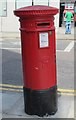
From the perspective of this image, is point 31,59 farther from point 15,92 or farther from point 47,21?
point 15,92

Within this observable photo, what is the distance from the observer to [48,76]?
17.9ft

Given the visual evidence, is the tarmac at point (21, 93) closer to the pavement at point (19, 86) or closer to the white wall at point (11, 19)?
the pavement at point (19, 86)

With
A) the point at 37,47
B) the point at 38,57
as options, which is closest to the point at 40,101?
the point at 38,57

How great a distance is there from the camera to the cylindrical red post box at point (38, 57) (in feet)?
17.3

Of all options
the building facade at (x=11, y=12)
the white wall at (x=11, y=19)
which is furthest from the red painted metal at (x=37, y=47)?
the white wall at (x=11, y=19)

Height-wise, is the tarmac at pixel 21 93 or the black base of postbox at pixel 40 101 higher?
the black base of postbox at pixel 40 101

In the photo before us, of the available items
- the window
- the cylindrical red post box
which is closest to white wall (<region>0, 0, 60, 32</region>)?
the window

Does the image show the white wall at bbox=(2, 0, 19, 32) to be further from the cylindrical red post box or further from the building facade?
the cylindrical red post box

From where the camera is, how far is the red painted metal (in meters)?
5.24

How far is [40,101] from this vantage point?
548 centimetres

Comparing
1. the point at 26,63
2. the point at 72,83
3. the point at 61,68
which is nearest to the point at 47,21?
the point at 26,63

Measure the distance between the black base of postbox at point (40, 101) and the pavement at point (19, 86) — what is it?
98 mm

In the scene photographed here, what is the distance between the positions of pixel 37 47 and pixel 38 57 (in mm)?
155

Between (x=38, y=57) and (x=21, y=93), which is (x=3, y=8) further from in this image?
(x=38, y=57)
